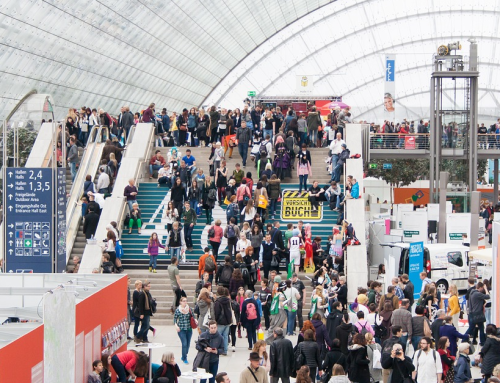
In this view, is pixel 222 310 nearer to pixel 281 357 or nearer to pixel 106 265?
pixel 281 357

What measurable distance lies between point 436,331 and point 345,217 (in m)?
9.77

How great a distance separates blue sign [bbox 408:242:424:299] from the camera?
81.3ft

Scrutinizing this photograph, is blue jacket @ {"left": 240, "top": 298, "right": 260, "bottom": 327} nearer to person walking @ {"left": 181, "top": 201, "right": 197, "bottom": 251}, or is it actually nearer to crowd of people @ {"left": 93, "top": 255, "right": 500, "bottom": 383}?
crowd of people @ {"left": 93, "top": 255, "right": 500, "bottom": 383}

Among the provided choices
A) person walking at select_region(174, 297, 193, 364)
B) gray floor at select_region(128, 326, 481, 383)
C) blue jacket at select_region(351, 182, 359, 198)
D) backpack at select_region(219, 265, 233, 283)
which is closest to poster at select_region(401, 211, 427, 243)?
blue jacket at select_region(351, 182, 359, 198)

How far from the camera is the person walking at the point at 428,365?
13.8 metres

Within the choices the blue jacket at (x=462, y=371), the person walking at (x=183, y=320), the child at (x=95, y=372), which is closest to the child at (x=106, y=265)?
the person walking at (x=183, y=320)

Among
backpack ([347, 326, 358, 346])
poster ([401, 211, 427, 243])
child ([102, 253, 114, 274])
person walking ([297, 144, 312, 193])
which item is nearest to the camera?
backpack ([347, 326, 358, 346])

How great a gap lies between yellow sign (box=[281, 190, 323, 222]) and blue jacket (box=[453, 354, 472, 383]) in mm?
13234

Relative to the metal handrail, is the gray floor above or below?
below

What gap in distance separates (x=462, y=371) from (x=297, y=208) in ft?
45.3

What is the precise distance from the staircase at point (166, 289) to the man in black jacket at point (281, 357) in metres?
7.25

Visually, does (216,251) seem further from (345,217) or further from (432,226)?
(432,226)

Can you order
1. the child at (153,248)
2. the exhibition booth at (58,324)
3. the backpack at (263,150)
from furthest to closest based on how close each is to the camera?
1. the backpack at (263,150)
2. the child at (153,248)
3. the exhibition booth at (58,324)

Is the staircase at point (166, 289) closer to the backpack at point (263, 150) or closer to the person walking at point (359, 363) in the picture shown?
the backpack at point (263, 150)
